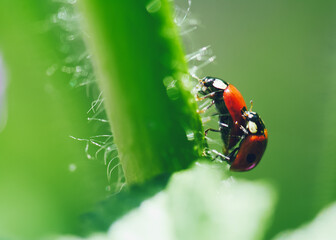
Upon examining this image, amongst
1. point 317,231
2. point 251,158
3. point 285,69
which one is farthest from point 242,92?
point 317,231

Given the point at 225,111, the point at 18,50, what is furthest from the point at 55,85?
the point at 225,111

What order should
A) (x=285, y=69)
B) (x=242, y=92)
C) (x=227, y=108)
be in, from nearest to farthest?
(x=227, y=108) < (x=242, y=92) < (x=285, y=69)

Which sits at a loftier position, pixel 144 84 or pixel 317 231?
pixel 144 84

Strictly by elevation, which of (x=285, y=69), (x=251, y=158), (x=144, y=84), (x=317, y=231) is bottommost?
(x=285, y=69)

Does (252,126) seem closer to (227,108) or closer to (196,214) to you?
(227,108)

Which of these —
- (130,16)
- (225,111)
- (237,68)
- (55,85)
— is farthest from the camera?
(237,68)

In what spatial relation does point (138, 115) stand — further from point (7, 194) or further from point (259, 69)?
point (259, 69)

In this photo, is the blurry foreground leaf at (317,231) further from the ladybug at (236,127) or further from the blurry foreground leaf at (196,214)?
the ladybug at (236,127)

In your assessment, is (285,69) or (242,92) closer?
(242,92)
